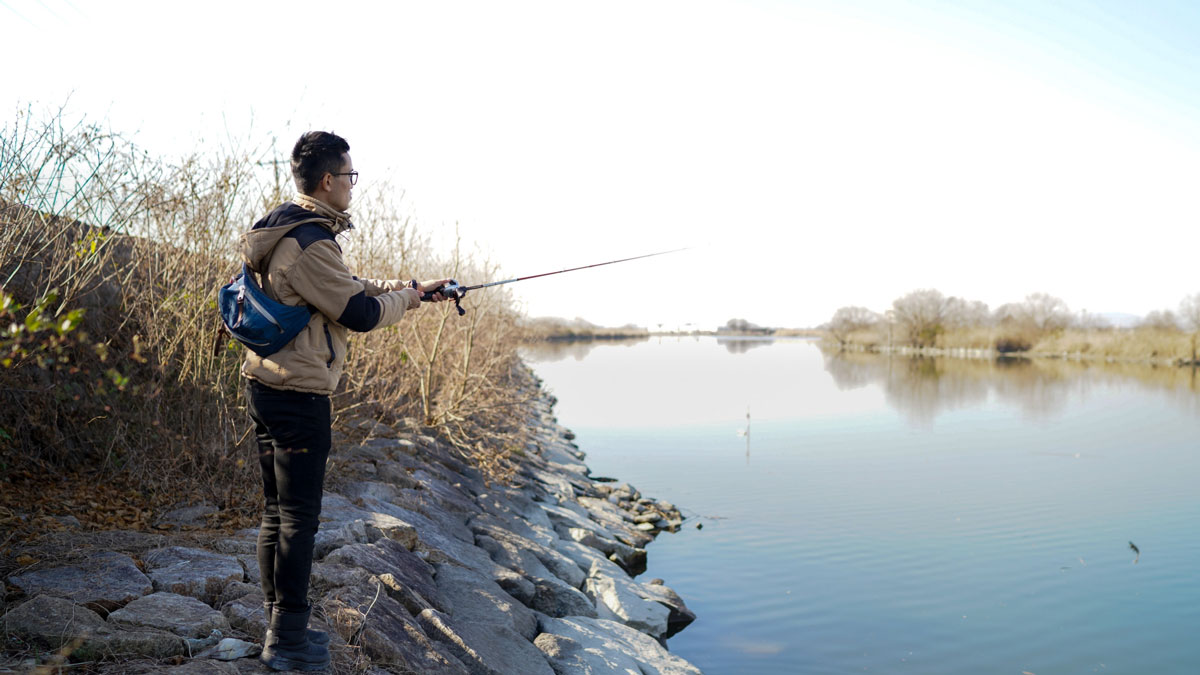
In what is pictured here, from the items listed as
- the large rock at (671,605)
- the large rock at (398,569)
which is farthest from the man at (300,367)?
the large rock at (671,605)

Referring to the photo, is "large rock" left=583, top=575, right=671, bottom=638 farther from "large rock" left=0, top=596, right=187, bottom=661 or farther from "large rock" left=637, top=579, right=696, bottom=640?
"large rock" left=0, top=596, right=187, bottom=661

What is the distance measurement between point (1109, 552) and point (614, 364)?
3484cm

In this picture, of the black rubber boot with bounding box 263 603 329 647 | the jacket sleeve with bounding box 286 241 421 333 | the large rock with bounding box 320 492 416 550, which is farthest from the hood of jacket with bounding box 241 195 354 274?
the large rock with bounding box 320 492 416 550

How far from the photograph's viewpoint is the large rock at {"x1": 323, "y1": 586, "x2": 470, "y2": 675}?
11.7ft

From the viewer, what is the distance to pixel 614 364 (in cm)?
4450

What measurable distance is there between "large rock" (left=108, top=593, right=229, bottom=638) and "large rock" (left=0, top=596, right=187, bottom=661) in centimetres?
6

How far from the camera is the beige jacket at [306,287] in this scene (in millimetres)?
2930

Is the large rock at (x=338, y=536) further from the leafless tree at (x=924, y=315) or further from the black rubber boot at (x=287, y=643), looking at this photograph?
the leafless tree at (x=924, y=315)

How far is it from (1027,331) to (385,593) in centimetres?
5778

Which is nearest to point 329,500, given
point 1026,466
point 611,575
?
point 611,575

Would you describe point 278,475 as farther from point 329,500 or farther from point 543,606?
point 543,606

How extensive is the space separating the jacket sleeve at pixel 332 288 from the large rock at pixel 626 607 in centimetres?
430

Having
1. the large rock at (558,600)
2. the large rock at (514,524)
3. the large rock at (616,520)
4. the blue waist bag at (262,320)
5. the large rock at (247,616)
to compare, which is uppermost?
the blue waist bag at (262,320)

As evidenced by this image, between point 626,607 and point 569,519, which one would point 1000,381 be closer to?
point 569,519
